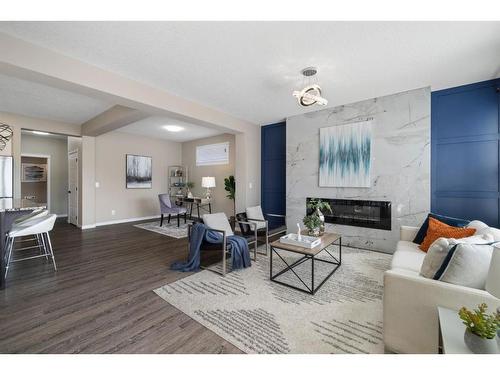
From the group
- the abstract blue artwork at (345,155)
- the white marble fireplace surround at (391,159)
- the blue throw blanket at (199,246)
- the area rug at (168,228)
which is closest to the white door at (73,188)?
the area rug at (168,228)

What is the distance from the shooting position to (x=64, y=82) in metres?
2.49

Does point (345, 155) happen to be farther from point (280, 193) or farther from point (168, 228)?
point (168, 228)

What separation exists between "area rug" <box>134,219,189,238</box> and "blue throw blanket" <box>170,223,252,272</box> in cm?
190

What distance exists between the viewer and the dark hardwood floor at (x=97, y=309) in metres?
1.63

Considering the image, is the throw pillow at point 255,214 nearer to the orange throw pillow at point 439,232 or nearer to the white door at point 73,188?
the orange throw pillow at point 439,232

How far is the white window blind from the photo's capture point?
6668mm

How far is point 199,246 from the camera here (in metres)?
2.99

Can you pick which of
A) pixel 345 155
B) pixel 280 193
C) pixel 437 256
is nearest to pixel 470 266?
pixel 437 256

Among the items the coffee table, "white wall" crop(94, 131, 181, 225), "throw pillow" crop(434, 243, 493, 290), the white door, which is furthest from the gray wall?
"throw pillow" crop(434, 243, 493, 290)

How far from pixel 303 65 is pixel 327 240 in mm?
2247

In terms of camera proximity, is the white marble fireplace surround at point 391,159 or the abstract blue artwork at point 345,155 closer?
the white marble fireplace surround at point 391,159

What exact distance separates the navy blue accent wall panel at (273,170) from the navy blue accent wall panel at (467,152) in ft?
9.13

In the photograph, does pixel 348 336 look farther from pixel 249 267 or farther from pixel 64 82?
pixel 64 82
